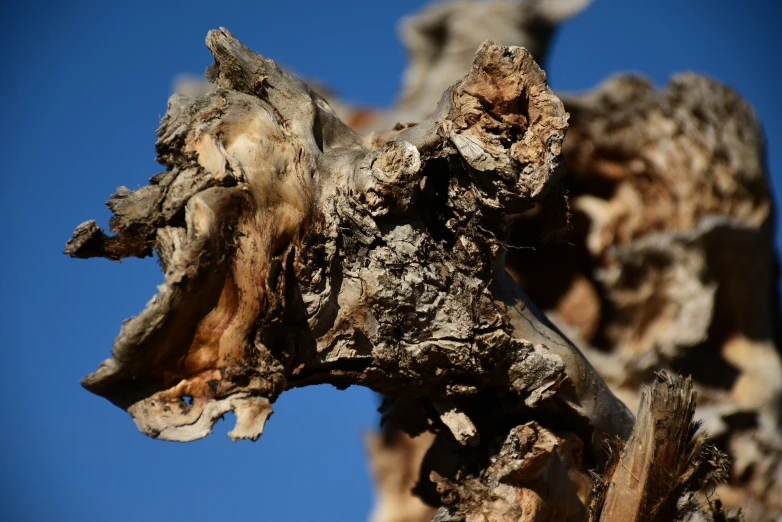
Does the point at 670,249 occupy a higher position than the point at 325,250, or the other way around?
the point at 670,249

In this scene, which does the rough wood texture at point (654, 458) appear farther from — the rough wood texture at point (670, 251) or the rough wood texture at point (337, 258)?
the rough wood texture at point (670, 251)

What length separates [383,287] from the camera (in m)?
2.76

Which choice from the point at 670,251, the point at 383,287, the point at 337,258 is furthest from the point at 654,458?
the point at 670,251

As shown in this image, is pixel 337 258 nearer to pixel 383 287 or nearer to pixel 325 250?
pixel 325 250

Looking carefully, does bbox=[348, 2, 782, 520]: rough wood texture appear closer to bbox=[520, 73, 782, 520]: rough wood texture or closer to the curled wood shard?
bbox=[520, 73, 782, 520]: rough wood texture

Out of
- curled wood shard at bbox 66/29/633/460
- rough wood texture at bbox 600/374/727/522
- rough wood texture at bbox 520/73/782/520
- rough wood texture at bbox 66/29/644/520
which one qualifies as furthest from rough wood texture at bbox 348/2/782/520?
curled wood shard at bbox 66/29/633/460

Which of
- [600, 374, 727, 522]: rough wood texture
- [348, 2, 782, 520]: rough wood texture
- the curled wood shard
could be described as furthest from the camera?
[348, 2, 782, 520]: rough wood texture

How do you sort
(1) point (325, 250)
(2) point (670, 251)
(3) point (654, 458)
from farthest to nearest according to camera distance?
(2) point (670, 251) < (3) point (654, 458) < (1) point (325, 250)

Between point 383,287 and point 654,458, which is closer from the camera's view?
point 383,287

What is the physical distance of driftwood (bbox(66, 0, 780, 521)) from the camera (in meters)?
2.50

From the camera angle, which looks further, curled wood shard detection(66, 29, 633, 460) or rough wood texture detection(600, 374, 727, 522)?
rough wood texture detection(600, 374, 727, 522)

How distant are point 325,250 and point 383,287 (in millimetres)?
225

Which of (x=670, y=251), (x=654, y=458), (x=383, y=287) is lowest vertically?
(x=654, y=458)

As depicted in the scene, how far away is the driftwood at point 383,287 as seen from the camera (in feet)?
8.20
